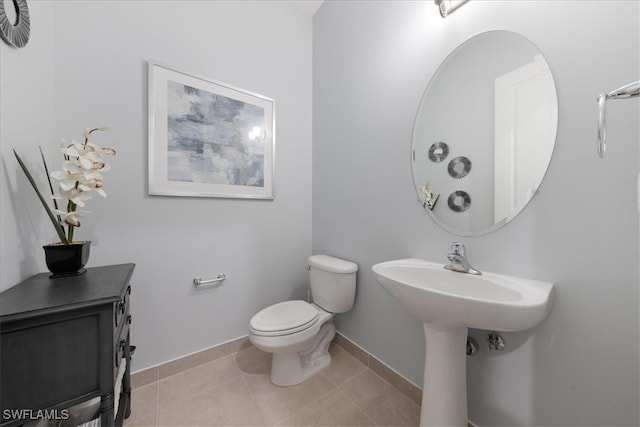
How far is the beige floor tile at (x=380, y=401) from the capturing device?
1122 millimetres

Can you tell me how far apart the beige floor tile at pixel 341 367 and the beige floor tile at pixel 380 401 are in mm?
41

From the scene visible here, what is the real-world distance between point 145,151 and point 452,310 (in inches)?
66.0

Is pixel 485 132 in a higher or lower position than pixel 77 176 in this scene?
higher

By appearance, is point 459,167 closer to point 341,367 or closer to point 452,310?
point 452,310

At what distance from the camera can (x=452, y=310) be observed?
0.73m

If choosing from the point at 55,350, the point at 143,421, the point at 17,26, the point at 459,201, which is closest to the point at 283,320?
the point at 143,421

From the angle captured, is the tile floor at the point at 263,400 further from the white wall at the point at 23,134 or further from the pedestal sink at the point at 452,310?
the white wall at the point at 23,134

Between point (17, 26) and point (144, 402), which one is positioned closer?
point (17, 26)

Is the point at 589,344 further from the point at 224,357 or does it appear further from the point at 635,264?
the point at 224,357

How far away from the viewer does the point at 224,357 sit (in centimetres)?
157

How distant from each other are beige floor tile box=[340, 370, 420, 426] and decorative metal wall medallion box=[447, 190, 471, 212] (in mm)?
1052

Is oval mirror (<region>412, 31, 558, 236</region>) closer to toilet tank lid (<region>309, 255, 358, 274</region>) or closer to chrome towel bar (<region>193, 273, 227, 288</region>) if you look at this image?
toilet tank lid (<region>309, 255, 358, 274</region>)

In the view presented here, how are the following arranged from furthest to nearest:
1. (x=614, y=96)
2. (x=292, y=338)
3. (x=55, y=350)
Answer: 1. (x=292, y=338)
2. (x=55, y=350)
3. (x=614, y=96)

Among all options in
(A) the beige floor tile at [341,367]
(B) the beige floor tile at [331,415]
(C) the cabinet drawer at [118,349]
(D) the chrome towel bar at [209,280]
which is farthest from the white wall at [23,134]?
(A) the beige floor tile at [341,367]
